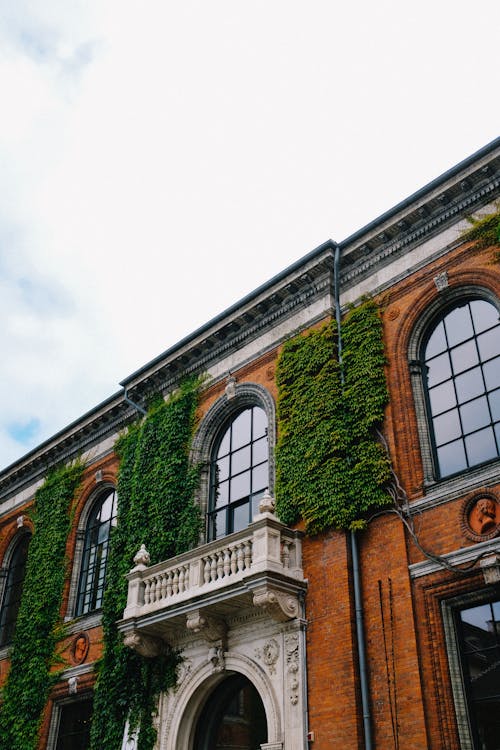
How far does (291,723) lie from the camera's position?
1270 cm

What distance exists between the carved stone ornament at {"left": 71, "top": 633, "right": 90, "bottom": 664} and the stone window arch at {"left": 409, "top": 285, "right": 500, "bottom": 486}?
933 centimetres

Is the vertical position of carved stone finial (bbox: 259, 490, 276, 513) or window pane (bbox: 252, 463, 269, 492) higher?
window pane (bbox: 252, 463, 269, 492)

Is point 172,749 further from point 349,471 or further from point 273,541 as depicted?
point 349,471

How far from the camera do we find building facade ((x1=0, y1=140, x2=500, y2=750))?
38.5ft

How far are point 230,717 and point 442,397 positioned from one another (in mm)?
7050

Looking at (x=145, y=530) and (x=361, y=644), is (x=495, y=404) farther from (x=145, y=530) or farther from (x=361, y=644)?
(x=145, y=530)

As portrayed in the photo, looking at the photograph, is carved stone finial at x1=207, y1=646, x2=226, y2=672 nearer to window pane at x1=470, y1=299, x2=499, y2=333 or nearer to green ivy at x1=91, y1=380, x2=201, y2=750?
green ivy at x1=91, y1=380, x2=201, y2=750

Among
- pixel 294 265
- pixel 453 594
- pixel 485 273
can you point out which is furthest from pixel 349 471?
pixel 294 265

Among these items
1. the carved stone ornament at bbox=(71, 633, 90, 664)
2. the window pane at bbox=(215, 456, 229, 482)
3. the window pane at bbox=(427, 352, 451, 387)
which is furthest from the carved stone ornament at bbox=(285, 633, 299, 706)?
the carved stone ornament at bbox=(71, 633, 90, 664)

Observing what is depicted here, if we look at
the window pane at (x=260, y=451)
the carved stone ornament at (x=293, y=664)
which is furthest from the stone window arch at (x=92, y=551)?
the carved stone ornament at (x=293, y=664)

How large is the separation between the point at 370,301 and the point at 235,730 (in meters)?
8.33

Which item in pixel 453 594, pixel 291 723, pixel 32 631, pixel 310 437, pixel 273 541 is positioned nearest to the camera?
pixel 453 594

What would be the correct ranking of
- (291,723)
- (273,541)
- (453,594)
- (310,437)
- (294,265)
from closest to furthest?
(453,594), (291,723), (273,541), (310,437), (294,265)

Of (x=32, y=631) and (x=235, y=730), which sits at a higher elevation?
(x=32, y=631)
